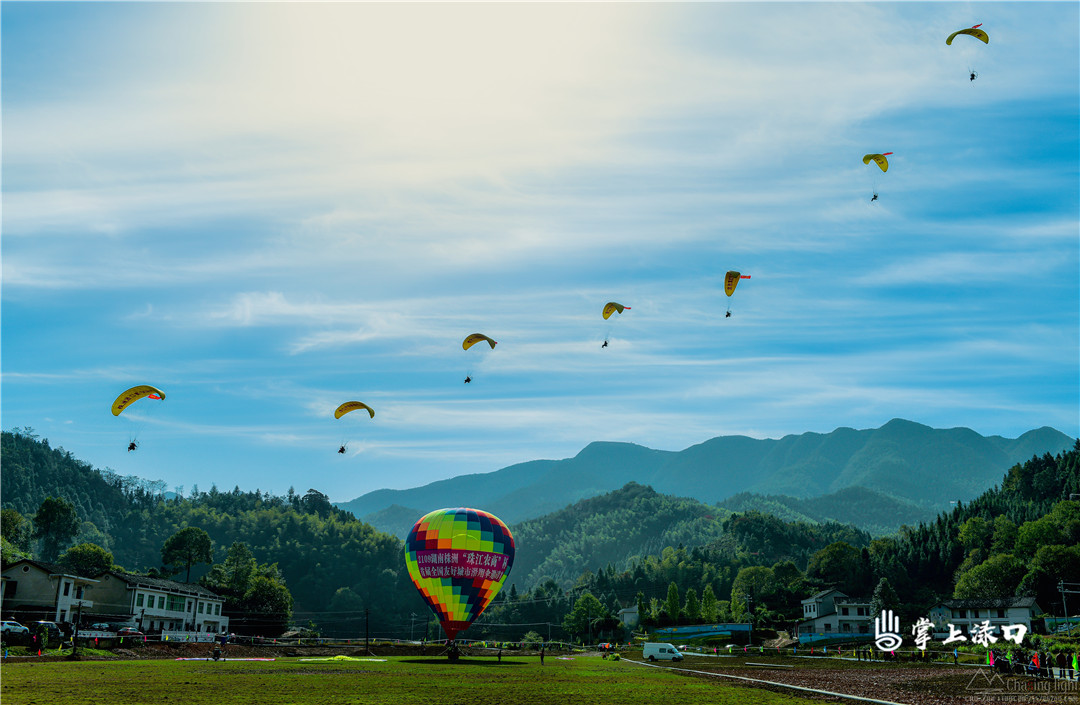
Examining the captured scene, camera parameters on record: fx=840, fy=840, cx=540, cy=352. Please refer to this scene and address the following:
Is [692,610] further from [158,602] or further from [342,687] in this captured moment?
[342,687]

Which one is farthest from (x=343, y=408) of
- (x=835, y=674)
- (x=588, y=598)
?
(x=588, y=598)

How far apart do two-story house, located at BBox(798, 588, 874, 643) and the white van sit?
188 feet

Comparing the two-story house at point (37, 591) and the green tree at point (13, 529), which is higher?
the green tree at point (13, 529)

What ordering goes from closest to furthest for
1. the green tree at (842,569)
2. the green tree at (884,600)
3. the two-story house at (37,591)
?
the two-story house at (37,591)
the green tree at (884,600)
the green tree at (842,569)

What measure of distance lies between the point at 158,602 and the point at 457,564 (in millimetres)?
58134

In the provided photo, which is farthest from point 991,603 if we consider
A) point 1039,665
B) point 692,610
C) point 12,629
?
point 12,629

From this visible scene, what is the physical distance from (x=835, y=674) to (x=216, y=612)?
10458 centimetres

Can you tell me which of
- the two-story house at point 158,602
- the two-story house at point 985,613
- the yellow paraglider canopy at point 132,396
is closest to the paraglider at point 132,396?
the yellow paraglider canopy at point 132,396

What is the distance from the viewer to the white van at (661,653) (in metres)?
85.0

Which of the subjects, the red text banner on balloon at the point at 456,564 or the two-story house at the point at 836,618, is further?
the two-story house at the point at 836,618

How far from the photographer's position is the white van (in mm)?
84956

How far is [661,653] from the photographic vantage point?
281ft

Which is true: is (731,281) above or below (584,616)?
above

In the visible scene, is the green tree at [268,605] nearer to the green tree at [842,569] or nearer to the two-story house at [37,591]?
the two-story house at [37,591]
